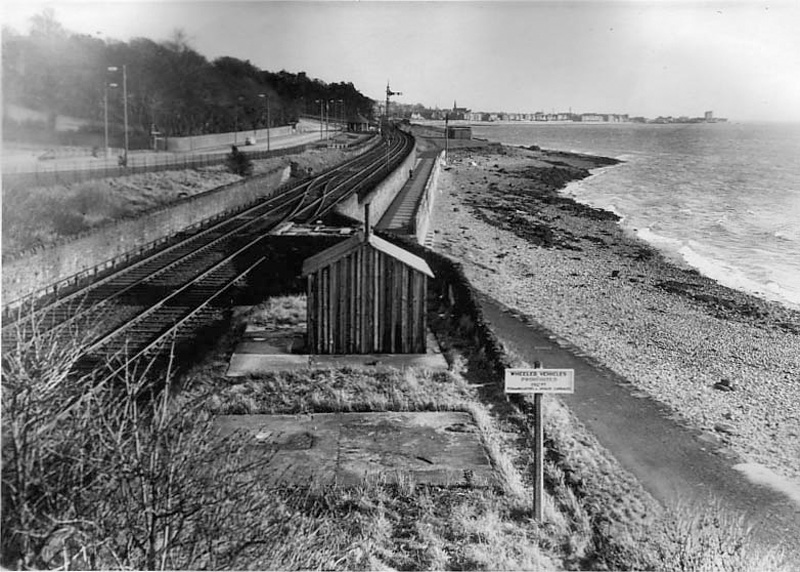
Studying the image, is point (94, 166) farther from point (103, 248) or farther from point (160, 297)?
point (160, 297)

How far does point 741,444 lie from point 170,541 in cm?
957

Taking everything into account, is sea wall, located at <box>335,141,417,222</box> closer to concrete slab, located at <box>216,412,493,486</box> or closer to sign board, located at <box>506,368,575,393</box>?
concrete slab, located at <box>216,412,493,486</box>

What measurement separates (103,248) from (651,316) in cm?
1417

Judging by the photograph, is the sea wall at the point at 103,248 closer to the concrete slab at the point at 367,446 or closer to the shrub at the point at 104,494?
the concrete slab at the point at 367,446

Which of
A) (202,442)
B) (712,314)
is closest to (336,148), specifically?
(712,314)

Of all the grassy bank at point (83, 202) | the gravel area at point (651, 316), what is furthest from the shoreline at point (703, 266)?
the grassy bank at point (83, 202)

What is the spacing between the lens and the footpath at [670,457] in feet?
32.0

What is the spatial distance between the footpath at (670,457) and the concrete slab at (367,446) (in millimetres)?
1531

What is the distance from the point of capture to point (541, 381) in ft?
26.5

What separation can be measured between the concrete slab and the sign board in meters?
1.47

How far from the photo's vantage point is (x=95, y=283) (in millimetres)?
18594

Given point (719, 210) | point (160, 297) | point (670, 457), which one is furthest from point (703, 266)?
point (670, 457)

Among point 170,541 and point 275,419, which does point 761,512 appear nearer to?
point 275,419

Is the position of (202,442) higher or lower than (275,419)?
higher
